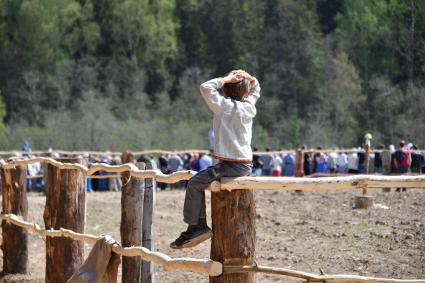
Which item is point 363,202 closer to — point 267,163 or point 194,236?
point 194,236

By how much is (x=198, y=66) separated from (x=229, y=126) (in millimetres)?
54708

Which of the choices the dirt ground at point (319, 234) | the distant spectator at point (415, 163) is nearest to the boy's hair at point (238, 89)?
the dirt ground at point (319, 234)

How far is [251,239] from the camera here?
21.3ft

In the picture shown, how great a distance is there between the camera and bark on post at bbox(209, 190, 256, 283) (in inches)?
254

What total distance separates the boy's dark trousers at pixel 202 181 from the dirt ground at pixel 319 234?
3805 mm

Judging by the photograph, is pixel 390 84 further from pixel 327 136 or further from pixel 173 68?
pixel 173 68

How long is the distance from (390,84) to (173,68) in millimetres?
15513

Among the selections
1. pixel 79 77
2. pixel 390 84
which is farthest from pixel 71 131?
pixel 390 84

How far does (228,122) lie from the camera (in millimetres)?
6621

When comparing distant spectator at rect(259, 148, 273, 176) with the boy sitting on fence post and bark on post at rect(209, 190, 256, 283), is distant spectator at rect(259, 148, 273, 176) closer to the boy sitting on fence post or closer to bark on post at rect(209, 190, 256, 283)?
the boy sitting on fence post

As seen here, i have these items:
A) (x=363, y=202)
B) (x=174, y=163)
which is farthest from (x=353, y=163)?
(x=363, y=202)

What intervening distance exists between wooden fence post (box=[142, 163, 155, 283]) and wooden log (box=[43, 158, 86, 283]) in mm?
1213

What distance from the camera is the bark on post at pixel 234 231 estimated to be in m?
6.44

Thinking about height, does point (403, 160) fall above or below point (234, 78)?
below
